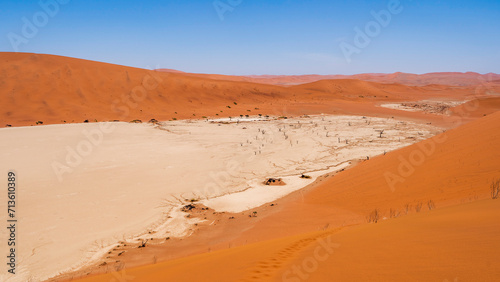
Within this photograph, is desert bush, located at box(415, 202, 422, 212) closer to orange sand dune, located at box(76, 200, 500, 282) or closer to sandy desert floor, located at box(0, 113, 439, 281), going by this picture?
orange sand dune, located at box(76, 200, 500, 282)

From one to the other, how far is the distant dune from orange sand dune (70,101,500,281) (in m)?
17.6

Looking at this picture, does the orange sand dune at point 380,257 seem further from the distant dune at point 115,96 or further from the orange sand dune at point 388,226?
the distant dune at point 115,96

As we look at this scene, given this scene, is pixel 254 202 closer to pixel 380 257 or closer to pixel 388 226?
pixel 388 226

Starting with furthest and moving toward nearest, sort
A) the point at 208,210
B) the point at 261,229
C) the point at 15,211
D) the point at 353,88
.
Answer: the point at 353,88, the point at 208,210, the point at 15,211, the point at 261,229

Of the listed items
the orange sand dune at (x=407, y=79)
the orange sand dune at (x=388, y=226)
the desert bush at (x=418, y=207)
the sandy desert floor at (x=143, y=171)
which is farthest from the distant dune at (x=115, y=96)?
the orange sand dune at (x=407, y=79)

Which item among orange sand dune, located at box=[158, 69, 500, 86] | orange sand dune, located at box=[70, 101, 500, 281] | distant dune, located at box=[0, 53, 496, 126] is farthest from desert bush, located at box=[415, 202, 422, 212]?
orange sand dune, located at box=[158, 69, 500, 86]

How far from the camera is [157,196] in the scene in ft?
26.6

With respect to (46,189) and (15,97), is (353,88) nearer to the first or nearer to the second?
(15,97)

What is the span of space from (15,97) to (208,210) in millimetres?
26522

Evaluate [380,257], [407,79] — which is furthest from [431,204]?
[407,79]

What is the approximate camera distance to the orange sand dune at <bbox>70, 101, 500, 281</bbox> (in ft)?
9.11

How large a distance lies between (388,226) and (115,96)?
30294mm

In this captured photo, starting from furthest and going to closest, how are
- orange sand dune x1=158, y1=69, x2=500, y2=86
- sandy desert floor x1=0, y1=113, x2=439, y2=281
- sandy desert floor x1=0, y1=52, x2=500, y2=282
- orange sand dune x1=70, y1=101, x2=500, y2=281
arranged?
orange sand dune x1=158, y1=69, x2=500, y2=86, sandy desert floor x1=0, y1=113, x2=439, y2=281, sandy desert floor x1=0, y1=52, x2=500, y2=282, orange sand dune x1=70, y1=101, x2=500, y2=281

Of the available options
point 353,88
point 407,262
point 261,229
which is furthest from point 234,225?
point 353,88
